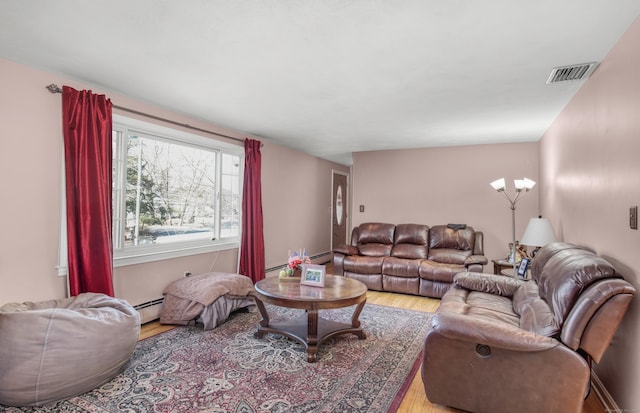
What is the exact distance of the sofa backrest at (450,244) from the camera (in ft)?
15.4

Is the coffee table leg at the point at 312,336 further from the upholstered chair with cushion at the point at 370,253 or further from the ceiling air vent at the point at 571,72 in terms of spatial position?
the ceiling air vent at the point at 571,72

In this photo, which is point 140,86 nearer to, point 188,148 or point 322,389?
point 188,148

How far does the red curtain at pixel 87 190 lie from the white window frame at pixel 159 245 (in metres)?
0.12

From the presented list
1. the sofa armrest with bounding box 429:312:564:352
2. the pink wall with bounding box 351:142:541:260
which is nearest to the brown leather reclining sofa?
the pink wall with bounding box 351:142:541:260

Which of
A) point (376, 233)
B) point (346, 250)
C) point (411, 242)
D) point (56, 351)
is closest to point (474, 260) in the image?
point (411, 242)

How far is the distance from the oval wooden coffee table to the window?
1.42 m

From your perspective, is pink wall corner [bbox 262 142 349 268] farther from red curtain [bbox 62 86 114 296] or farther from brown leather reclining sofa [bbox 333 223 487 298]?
red curtain [bbox 62 86 114 296]

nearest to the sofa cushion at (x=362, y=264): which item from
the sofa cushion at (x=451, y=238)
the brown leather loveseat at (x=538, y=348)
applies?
the sofa cushion at (x=451, y=238)

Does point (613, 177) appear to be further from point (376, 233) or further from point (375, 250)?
point (376, 233)

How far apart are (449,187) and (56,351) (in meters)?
5.22

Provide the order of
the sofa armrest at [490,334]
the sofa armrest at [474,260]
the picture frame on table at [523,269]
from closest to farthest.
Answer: the sofa armrest at [490,334], the picture frame on table at [523,269], the sofa armrest at [474,260]

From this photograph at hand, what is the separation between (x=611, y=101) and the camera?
6.96 feet

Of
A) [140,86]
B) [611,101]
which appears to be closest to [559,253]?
[611,101]

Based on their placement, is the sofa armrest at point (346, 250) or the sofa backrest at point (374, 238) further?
the sofa backrest at point (374, 238)
